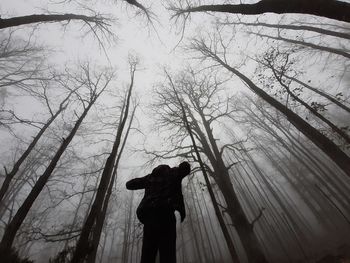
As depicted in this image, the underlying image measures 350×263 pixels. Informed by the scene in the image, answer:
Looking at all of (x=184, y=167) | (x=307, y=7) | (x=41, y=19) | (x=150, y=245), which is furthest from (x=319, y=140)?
(x=41, y=19)

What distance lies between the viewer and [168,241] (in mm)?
2773

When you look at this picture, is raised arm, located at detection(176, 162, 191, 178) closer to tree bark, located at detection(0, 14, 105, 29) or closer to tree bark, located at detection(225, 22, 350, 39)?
tree bark, located at detection(0, 14, 105, 29)

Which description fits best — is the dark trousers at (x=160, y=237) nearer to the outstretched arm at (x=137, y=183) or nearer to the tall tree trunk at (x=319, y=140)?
the outstretched arm at (x=137, y=183)

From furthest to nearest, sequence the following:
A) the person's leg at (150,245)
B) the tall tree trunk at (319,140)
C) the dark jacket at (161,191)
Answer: the tall tree trunk at (319,140), the dark jacket at (161,191), the person's leg at (150,245)

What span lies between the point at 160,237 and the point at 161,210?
1.06ft

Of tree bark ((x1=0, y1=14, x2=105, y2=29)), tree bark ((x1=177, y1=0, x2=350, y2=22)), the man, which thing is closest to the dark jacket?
the man

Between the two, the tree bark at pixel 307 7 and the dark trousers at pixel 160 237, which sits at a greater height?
the tree bark at pixel 307 7

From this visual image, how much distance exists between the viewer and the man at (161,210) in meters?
2.72

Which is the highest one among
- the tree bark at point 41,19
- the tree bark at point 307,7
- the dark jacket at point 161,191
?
the tree bark at point 41,19

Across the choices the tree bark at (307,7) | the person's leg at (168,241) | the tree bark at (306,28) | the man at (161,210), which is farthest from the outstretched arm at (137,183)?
the tree bark at (306,28)

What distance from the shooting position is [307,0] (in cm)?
335

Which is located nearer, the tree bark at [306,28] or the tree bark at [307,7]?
the tree bark at [307,7]

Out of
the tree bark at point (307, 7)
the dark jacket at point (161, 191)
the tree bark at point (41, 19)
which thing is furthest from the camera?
the tree bark at point (41, 19)

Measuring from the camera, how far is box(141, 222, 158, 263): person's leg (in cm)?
267
